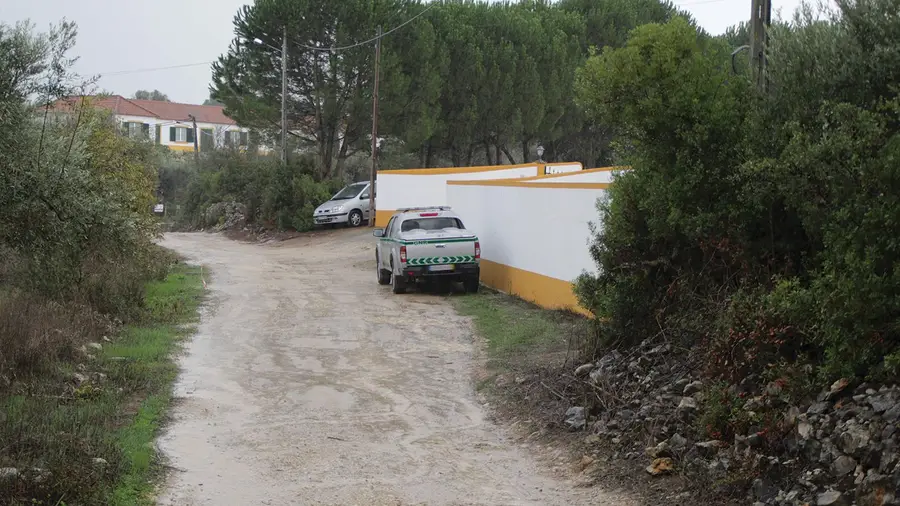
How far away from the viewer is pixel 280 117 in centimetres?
4316

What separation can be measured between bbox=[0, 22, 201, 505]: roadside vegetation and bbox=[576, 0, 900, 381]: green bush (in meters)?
5.28

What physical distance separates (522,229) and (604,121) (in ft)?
26.2

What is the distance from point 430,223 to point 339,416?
1116 cm

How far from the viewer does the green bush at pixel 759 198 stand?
746cm

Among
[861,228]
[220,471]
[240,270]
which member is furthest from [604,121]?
[240,270]

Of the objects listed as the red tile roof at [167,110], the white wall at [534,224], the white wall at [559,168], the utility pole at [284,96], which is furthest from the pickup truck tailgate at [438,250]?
the red tile roof at [167,110]

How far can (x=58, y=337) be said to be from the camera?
12047mm

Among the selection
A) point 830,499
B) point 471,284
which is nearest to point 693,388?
point 830,499

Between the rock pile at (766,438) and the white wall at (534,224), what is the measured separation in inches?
194

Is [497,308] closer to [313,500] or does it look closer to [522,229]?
[522,229]

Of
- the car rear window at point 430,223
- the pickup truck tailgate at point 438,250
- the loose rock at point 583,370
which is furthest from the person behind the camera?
the car rear window at point 430,223

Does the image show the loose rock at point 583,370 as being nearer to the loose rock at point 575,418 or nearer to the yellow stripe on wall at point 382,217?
the loose rock at point 575,418

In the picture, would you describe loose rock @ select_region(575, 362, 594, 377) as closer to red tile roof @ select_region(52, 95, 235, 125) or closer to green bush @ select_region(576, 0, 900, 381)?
green bush @ select_region(576, 0, 900, 381)

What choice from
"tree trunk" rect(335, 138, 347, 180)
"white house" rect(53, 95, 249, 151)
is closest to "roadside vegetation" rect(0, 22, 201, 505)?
"tree trunk" rect(335, 138, 347, 180)
